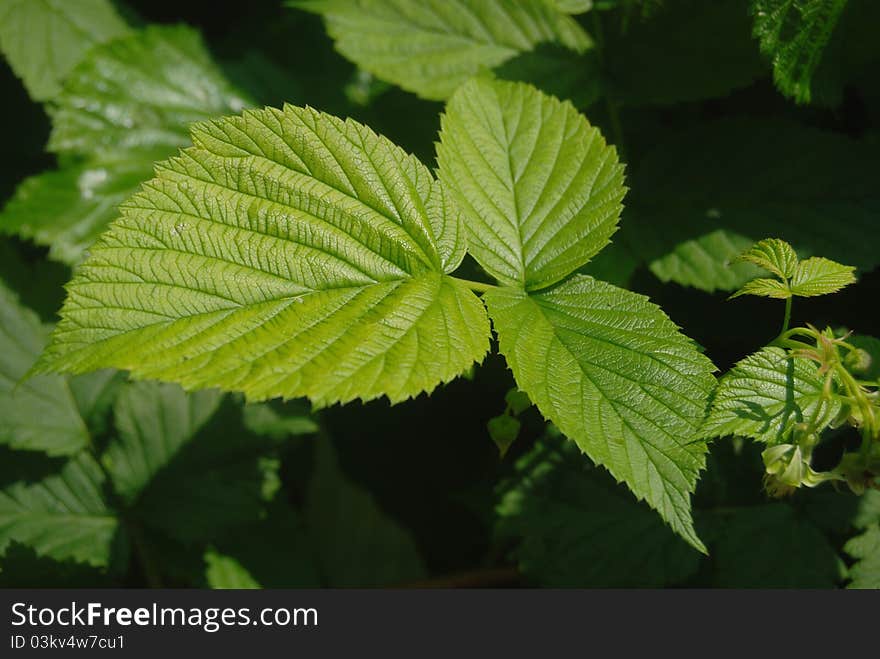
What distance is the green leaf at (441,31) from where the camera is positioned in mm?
2199

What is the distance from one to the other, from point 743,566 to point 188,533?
1.42 meters

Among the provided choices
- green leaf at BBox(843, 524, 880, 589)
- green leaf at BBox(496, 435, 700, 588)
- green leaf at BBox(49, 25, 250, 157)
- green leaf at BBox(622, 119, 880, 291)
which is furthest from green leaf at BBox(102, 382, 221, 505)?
green leaf at BBox(843, 524, 880, 589)

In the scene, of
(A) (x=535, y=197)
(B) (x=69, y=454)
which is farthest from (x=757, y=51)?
(B) (x=69, y=454)

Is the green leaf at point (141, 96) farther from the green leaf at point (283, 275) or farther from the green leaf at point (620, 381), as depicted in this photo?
the green leaf at point (620, 381)

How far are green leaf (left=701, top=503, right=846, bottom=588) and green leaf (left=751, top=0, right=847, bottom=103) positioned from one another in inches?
38.4

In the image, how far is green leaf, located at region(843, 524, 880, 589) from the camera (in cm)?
179

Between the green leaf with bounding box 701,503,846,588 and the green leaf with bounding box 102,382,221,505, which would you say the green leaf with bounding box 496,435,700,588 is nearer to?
the green leaf with bounding box 701,503,846,588

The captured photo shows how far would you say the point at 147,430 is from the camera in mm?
2273

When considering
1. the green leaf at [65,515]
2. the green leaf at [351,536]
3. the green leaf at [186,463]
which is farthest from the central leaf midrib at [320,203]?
the green leaf at [351,536]

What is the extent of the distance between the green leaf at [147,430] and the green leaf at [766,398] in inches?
57.1

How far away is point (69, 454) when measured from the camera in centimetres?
220

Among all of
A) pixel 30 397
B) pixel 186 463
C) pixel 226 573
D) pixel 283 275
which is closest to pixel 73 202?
pixel 30 397

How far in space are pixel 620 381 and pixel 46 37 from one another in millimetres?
2305

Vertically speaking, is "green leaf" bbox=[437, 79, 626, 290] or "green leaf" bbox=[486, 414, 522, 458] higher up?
"green leaf" bbox=[437, 79, 626, 290]
